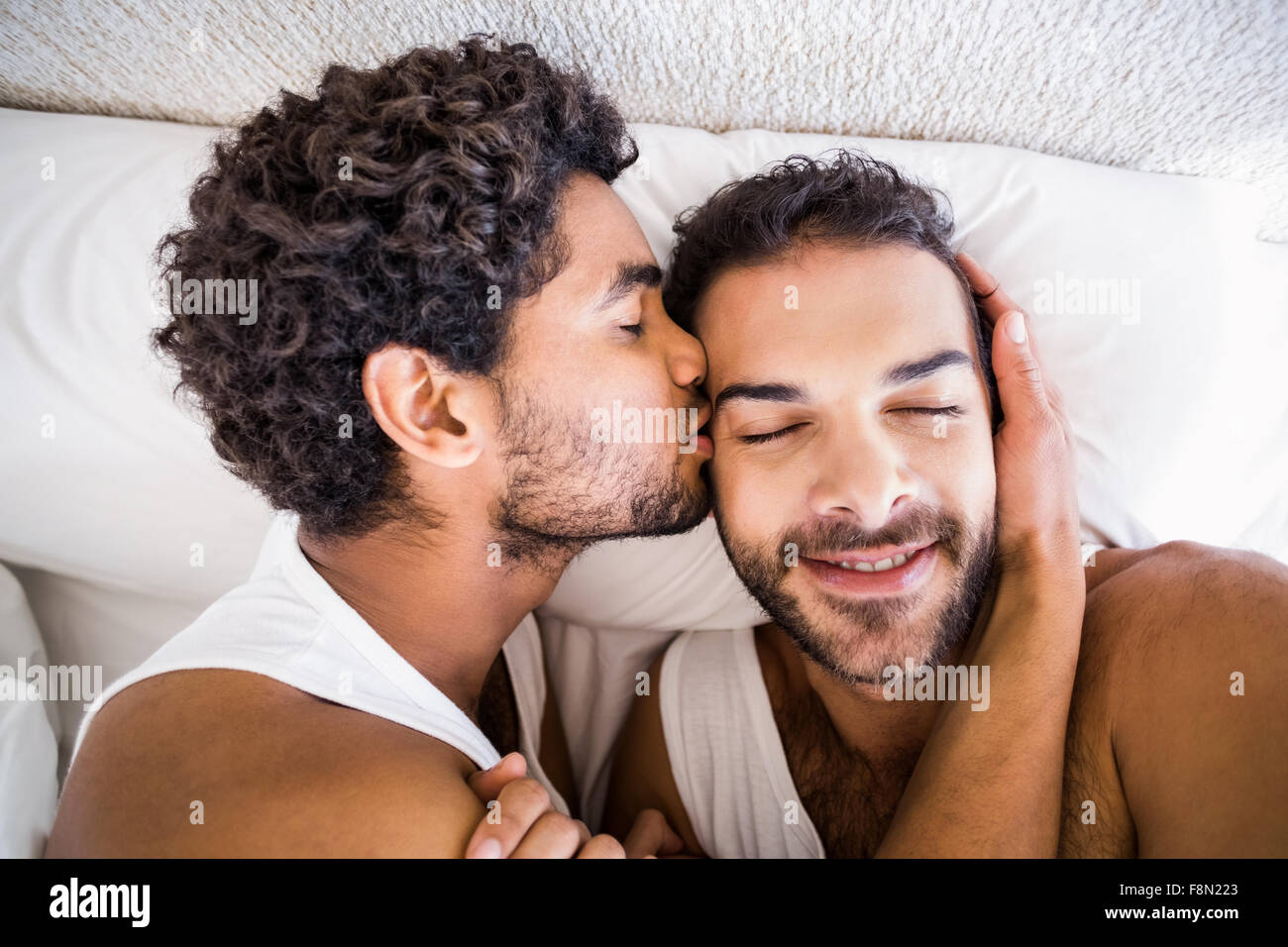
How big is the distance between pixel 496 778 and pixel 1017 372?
1.02m

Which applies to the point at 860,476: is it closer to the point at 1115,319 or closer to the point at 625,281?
the point at 625,281

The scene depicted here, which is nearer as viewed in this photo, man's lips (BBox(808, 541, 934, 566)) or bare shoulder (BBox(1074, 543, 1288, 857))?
bare shoulder (BBox(1074, 543, 1288, 857))

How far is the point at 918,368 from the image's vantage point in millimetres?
1142

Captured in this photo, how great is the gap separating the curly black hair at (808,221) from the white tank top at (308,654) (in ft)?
2.50

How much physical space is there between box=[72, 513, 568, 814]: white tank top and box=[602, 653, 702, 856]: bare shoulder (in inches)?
14.1

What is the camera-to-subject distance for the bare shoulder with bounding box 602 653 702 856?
1.46m

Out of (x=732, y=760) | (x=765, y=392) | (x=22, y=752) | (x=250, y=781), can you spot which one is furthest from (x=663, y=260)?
(x=22, y=752)

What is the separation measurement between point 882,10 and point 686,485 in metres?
0.90

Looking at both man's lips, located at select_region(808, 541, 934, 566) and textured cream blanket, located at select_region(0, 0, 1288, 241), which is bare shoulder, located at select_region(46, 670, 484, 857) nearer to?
man's lips, located at select_region(808, 541, 934, 566)

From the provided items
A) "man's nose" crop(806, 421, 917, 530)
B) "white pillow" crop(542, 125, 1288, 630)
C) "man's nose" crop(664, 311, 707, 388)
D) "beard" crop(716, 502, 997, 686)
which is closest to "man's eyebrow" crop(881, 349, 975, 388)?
"man's nose" crop(806, 421, 917, 530)
